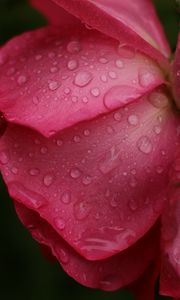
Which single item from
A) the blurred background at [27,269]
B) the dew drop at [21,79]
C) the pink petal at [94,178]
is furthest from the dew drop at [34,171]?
the blurred background at [27,269]

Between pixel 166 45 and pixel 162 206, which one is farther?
pixel 166 45

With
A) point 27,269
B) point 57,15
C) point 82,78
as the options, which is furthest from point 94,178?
point 27,269

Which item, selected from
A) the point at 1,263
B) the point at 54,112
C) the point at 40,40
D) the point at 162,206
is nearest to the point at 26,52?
the point at 40,40

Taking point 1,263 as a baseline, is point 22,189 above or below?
above

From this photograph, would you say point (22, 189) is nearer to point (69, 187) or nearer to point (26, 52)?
point (69, 187)

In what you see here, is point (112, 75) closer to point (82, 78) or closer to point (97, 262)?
point (82, 78)

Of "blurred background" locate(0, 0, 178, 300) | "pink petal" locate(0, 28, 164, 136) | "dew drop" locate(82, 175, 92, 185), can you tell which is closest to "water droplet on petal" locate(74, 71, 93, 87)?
"pink petal" locate(0, 28, 164, 136)

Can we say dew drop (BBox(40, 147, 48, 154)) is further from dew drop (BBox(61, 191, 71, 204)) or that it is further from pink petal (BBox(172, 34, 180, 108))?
pink petal (BBox(172, 34, 180, 108))
